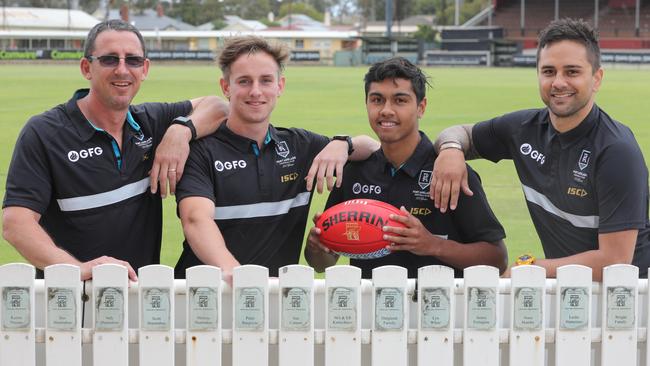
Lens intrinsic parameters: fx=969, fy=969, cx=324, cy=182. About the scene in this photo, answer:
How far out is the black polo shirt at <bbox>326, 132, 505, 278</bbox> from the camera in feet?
16.2

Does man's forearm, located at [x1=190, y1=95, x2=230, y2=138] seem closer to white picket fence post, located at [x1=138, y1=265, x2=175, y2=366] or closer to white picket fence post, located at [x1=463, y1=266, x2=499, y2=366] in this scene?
white picket fence post, located at [x1=138, y1=265, x2=175, y2=366]

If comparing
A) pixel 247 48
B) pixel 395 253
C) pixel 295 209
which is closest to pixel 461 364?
pixel 395 253

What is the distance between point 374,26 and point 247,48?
4764 inches

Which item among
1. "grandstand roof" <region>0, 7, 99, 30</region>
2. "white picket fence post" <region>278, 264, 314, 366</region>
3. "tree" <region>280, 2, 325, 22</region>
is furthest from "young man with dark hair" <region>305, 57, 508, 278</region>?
"tree" <region>280, 2, 325, 22</region>

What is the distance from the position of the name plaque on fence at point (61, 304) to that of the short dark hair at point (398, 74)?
1.87 m

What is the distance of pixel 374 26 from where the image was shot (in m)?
124

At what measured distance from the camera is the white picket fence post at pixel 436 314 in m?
3.92

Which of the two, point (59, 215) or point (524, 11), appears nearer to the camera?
point (59, 215)

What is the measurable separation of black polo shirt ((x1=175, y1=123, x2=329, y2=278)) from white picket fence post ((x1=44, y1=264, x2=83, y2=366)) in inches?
35.8

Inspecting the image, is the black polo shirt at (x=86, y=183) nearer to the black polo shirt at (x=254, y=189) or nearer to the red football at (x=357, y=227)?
the black polo shirt at (x=254, y=189)

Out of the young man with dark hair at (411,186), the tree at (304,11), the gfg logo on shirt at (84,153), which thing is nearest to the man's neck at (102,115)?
the gfg logo on shirt at (84,153)

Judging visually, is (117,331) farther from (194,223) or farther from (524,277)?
(524,277)

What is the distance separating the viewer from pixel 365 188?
16.7 ft

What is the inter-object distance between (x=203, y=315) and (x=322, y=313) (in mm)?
491
